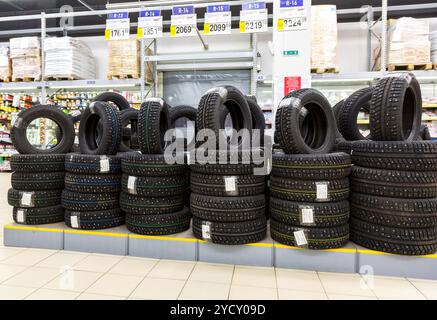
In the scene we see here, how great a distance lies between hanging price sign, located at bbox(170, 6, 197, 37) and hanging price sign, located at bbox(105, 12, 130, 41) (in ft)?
2.67

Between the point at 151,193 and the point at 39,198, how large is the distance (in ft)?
3.93

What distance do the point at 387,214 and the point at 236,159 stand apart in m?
1.18

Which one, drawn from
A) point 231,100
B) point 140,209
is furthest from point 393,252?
point 140,209

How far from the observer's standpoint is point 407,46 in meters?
5.18

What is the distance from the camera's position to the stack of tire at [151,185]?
243 centimetres

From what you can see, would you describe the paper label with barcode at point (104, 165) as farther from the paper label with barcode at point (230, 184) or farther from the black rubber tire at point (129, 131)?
the paper label with barcode at point (230, 184)

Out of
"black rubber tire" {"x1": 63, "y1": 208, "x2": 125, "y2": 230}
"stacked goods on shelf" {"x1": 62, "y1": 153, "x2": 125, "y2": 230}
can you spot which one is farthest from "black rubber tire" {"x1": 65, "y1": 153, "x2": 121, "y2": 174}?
"black rubber tire" {"x1": 63, "y1": 208, "x2": 125, "y2": 230}

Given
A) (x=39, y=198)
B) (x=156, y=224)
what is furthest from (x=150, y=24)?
(x=156, y=224)

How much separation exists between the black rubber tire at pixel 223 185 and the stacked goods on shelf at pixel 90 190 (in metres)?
0.89

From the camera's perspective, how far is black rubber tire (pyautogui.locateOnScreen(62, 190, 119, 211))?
2592 millimetres

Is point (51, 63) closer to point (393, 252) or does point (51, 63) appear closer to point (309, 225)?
point (309, 225)

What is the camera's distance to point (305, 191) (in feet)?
7.05

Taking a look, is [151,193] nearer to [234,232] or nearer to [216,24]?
[234,232]

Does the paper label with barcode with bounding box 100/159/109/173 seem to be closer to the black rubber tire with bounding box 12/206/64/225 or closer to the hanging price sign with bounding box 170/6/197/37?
the black rubber tire with bounding box 12/206/64/225
